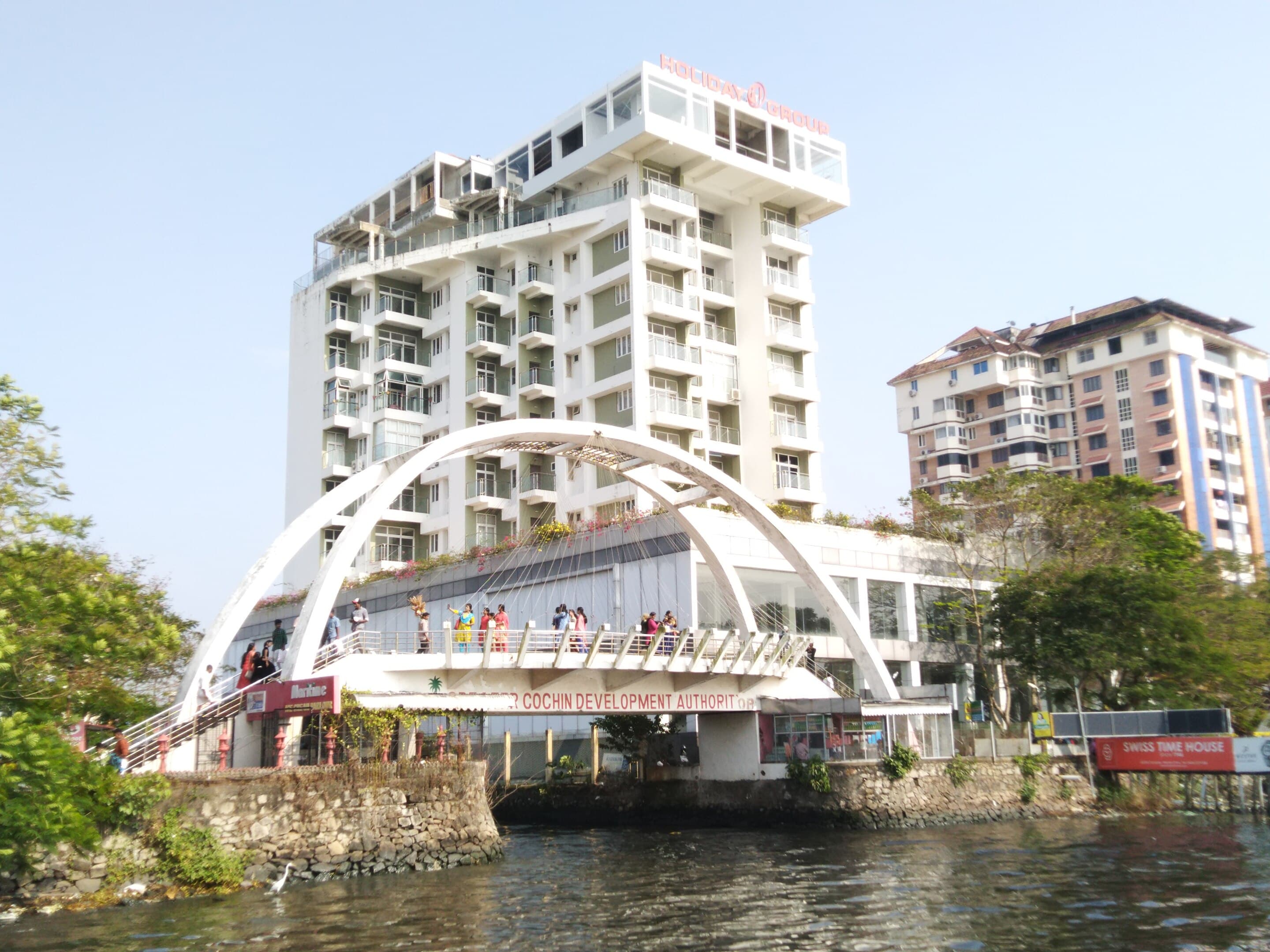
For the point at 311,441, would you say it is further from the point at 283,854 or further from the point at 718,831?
the point at 283,854

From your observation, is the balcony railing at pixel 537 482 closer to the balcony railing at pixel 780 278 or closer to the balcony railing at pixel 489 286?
the balcony railing at pixel 489 286

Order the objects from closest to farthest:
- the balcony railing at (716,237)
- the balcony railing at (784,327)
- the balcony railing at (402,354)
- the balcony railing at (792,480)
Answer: the balcony railing at (792,480) → the balcony railing at (784,327) → the balcony railing at (716,237) → the balcony railing at (402,354)

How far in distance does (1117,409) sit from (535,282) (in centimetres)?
5172

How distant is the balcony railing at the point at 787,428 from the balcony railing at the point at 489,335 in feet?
50.6

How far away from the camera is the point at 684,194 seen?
61.2 metres

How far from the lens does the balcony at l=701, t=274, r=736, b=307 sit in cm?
6322

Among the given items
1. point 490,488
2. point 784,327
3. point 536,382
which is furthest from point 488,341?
point 784,327

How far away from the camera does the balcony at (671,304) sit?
5884 cm

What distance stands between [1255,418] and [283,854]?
9328 cm

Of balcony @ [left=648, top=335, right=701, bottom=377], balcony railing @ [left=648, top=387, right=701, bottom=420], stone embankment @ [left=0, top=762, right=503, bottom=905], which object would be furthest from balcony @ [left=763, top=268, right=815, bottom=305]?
stone embankment @ [left=0, top=762, right=503, bottom=905]

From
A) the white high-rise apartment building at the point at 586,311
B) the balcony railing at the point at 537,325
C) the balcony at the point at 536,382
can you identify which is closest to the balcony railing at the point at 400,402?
the white high-rise apartment building at the point at 586,311

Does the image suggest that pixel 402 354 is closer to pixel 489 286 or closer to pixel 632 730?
pixel 489 286

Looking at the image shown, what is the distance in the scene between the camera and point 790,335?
6356 centimetres

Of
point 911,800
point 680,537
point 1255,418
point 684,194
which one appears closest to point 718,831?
point 911,800
